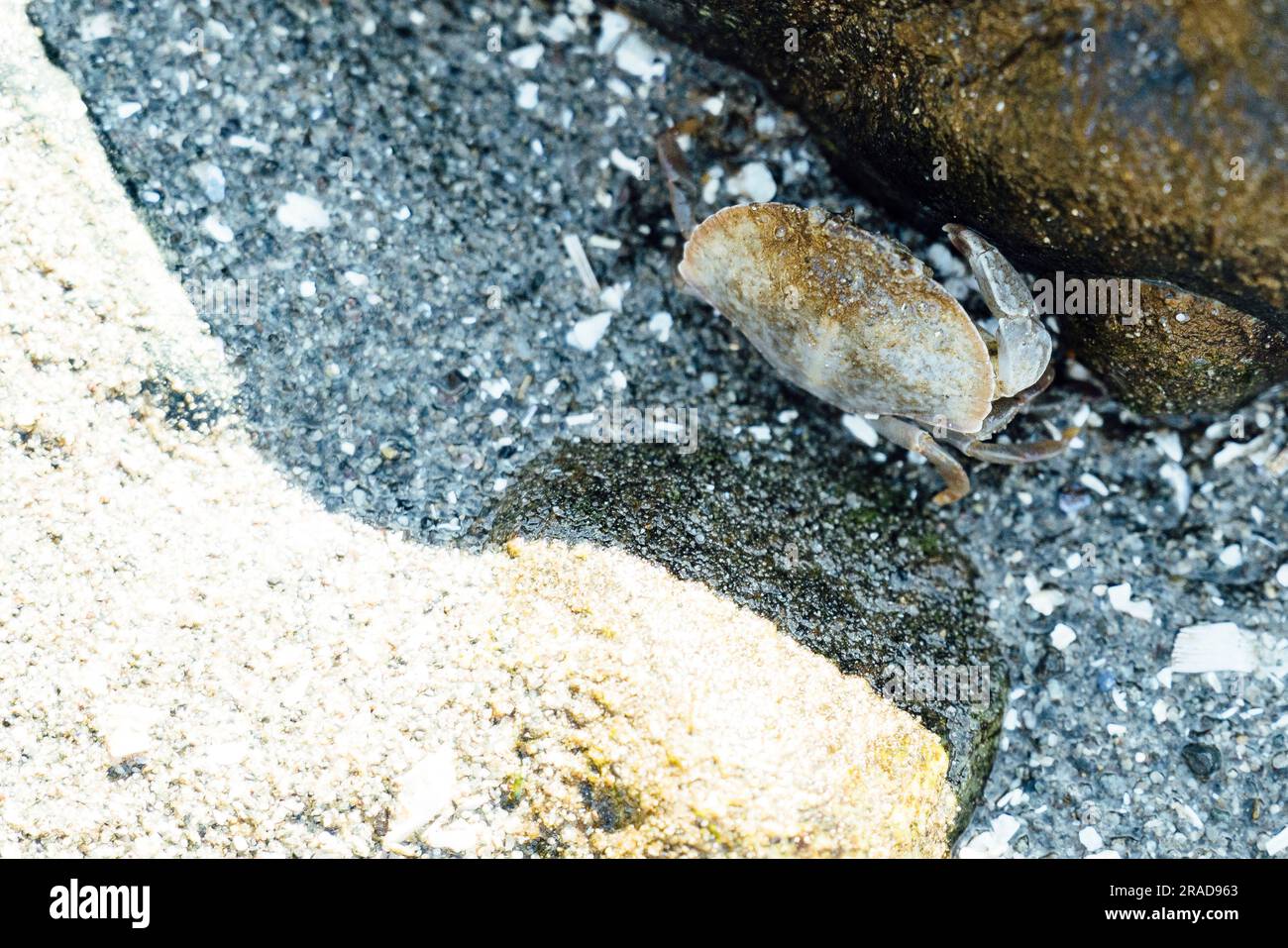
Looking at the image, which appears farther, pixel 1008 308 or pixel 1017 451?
pixel 1017 451

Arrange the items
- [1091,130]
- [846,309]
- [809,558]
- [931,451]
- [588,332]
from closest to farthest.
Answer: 1. [1091,130]
2. [846,309]
3. [809,558]
4. [931,451]
5. [588,332]

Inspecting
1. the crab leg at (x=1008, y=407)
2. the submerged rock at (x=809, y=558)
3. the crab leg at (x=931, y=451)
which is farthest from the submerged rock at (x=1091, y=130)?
the submerged rock at (x=809, y=558)

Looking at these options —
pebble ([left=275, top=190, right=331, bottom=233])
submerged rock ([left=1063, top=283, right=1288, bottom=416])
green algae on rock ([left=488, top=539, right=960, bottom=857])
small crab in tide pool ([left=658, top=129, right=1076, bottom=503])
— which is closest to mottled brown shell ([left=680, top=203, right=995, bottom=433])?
small crab in tide pool ([left=658, top=129, right=1076, bottom=503])

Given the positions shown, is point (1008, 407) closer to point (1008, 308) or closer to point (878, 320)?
point (1008, 308)

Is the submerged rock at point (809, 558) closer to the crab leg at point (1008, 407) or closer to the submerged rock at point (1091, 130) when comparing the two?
the crab leg at point (1008, 407)

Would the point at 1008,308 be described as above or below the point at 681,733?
above

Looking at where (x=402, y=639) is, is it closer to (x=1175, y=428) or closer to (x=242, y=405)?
(x=242, y=405)

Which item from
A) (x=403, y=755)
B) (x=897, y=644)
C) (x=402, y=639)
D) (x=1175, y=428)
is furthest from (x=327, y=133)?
(x=1175, y=428)

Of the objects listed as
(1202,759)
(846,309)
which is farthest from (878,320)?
(1202,759)
